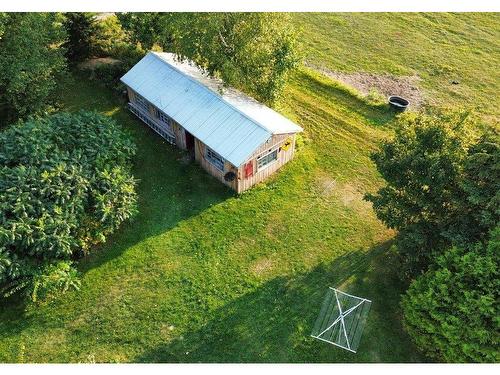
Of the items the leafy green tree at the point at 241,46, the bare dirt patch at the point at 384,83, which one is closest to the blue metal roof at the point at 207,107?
the leafy green tree at the point at 241,46

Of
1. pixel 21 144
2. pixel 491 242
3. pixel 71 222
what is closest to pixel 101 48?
pixel 21 144

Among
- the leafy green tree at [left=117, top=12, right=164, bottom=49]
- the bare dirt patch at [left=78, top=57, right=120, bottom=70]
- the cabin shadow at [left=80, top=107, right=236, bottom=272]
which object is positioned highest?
the leafy green tree at [left=117, top=12, right=164, bottom=49]

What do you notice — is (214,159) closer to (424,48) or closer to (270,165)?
(270,165)

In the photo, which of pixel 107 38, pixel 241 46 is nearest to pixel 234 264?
pixel 241 46

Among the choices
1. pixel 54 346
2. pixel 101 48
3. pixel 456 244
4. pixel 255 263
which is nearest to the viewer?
pixel 456 244

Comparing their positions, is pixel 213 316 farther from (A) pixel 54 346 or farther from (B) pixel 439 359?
(B) pixel 439 359

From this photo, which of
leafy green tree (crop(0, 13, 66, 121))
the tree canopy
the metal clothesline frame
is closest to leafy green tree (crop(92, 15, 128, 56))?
leafy green tree (crop(0, 13, 66, 121))

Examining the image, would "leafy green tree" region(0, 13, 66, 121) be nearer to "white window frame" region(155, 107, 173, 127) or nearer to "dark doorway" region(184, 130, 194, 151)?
"white window frame" region(155, 107, 173, 127)
